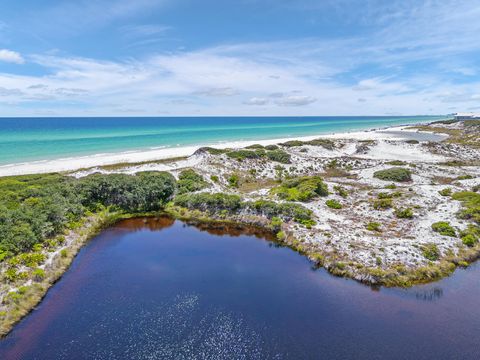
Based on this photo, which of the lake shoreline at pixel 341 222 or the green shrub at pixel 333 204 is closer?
the lake shoreline at pixel 341 222

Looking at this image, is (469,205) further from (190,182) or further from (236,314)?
(190,182)

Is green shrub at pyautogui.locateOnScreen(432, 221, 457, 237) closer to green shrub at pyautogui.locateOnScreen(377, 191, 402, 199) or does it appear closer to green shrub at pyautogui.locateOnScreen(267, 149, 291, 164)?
green shrub at pyautogui.locateOnScreen(377, 191, 402, 199)

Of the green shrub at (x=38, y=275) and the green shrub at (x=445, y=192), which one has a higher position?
the green shrub at (x=38, y=275)

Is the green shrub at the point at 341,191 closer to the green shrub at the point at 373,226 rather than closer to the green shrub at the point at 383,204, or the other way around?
the green shrub at the point at 383,204

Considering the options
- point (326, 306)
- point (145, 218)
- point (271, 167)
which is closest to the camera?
point (326, 306)

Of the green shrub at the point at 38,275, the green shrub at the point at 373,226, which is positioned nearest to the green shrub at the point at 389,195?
the green shrub at the point at 373,226

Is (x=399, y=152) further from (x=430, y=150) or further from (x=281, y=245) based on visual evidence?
(x=281, y=245)

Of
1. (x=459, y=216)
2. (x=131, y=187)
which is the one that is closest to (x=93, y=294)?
(x=131, y=187)
